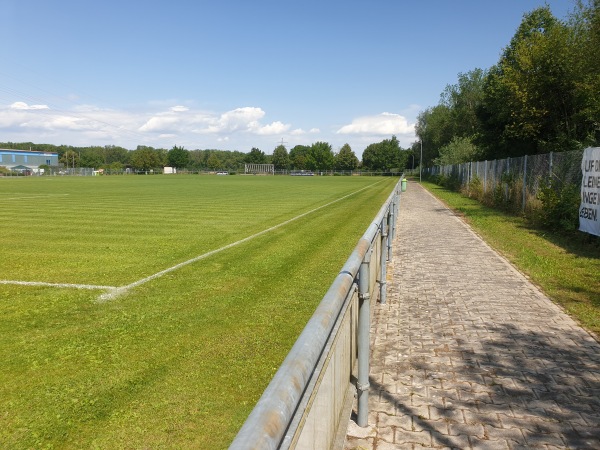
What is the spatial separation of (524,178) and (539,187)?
2.31 metres

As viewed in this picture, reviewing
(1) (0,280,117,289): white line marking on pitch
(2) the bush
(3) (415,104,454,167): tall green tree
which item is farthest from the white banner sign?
(3) (415,104,454,167): tall green tree

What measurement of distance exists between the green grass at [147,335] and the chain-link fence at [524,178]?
728cm

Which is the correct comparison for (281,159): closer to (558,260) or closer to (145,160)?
(145,160)

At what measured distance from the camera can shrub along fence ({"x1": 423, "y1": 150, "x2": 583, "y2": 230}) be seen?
13.1 meters

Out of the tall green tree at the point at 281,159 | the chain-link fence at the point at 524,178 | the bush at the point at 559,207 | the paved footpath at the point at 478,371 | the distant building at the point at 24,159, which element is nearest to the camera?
the paved footpath at the point at 478,371

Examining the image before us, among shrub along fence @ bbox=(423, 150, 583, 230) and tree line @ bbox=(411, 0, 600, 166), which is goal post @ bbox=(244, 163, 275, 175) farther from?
shrub along fence @ bbox=(423, 150, 583, 230)

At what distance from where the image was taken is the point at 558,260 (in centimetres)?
970

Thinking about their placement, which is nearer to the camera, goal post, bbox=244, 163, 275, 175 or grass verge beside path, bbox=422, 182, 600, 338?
grass verge beside path, bbox=422, 182, 600, 338

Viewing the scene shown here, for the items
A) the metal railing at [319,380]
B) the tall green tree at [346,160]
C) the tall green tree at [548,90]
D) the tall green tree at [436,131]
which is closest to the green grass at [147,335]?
the metal railing at [319,380]

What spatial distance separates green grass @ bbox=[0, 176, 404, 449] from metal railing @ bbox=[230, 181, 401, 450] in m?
1.03

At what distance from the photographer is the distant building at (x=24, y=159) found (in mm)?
130525

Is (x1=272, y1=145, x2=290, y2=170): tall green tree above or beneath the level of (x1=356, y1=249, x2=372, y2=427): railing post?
above

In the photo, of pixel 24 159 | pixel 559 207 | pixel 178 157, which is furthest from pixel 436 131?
pixel 24 159

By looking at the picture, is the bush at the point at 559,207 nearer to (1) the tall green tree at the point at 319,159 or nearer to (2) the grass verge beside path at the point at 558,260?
(2) the grass verge beside path at the point at 558,260
